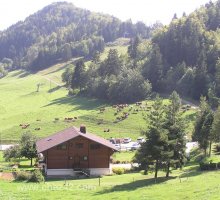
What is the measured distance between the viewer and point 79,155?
69.6m

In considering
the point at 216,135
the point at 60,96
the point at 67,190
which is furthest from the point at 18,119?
the point at 67,190

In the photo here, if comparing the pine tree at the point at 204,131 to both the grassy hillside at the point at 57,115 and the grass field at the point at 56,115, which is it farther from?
the grassy hillside at the point at 57,115

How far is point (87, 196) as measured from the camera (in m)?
43.3

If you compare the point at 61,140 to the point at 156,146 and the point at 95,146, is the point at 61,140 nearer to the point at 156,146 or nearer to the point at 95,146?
the point at 95,146

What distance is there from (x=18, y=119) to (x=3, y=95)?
194ft

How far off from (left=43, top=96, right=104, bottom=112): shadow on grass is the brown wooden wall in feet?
247

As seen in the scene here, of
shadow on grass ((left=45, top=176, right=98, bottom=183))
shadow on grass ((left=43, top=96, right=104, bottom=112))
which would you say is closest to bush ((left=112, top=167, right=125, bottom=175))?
shadow on grass ((left=45, top=176, right=98, bottom=183))

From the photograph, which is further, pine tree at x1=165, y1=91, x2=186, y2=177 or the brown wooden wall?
the brown wooden wall

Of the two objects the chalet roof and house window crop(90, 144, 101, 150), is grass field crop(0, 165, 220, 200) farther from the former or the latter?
house window crop(90, 144, 101, 150)

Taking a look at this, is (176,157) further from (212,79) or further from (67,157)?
(212,79)

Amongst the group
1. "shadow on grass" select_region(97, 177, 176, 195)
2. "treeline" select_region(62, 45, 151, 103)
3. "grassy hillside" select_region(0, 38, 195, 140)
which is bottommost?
"shadow on grass" select_region(97, 177, 176, 195)

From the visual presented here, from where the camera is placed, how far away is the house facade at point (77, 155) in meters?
68.1

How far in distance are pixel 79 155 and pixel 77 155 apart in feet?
1.06

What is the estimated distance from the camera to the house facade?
68125mm
